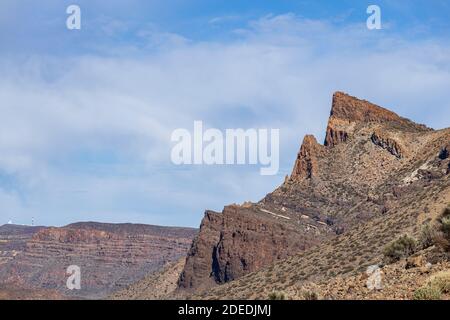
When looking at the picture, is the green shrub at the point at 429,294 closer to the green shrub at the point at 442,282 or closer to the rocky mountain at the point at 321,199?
the green shrub at the point at 442,282

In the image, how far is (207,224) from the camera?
113 meters

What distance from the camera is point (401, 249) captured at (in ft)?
118

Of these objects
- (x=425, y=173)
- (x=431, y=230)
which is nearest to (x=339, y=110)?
(x=425, y=173)

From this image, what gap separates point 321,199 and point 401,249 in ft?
251

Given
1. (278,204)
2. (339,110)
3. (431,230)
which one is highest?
(339,110)

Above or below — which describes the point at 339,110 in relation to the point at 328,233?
above

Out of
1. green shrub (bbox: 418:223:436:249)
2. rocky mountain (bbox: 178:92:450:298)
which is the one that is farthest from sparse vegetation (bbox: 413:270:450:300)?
rocky mountain (bbox: 178:92:450:298)

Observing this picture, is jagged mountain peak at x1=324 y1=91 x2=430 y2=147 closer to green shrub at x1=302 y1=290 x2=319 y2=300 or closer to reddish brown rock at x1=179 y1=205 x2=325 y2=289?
reddish brown rock at x1=179 y1=205 x2=325 y2=289

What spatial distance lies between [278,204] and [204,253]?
14469 millimetres

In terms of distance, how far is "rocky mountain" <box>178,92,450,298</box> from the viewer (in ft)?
323

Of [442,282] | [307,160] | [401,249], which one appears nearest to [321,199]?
[307,160]

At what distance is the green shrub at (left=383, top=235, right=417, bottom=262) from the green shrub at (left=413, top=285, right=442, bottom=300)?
1495 centimetres

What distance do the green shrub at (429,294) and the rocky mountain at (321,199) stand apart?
2221 inches
